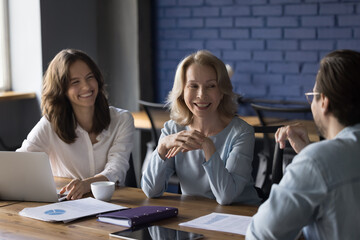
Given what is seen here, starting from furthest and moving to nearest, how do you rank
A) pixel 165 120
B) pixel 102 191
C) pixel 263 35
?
pixel 263 35
pixel 165 120
pixel 102 191

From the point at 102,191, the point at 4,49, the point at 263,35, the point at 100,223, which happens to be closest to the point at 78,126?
the point at 102,191

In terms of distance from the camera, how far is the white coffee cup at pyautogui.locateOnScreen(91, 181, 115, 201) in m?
2.13

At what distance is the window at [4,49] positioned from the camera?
13.9ft

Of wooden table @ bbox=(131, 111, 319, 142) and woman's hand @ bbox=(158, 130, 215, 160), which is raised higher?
woman's hand @ bbox=(158, 130, 215, 160)

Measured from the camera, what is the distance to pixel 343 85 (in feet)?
4.41

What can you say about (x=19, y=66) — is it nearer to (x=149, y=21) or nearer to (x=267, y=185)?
(x=149, y=21)

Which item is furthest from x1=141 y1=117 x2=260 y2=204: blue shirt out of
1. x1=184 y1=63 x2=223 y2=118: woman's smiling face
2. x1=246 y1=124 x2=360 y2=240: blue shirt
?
x1=246 y1=124 x2=360 y2=240: blue shirt

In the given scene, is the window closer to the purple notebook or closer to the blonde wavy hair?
the blonde wavy hair

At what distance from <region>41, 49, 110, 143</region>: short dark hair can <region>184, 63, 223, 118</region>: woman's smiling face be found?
55 centimetres

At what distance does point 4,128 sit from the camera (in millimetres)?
4199

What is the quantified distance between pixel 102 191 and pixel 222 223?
54 centimetres

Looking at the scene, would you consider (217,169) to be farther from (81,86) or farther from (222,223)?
(81,86)

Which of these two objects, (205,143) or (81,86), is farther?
(81,86)

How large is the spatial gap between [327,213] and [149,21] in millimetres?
3836
